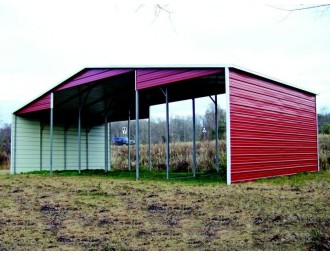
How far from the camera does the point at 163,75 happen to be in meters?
9.69

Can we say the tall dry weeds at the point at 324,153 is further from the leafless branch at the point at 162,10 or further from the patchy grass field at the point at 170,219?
the leafless branch at the point at 162,10

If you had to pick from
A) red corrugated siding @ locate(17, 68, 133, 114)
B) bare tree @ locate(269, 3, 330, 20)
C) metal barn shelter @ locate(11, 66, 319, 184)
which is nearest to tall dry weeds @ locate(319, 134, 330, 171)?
metal barn shelter @ locate(11, 66, 319, 184)

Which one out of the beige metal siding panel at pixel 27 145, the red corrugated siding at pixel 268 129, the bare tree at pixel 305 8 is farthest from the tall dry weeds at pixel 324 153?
the beige metal siding panel at pixel 27 145

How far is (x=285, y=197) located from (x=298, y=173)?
5.97 metres

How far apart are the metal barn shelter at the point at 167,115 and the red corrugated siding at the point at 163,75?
0.08ft

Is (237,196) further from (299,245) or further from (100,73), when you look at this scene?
(100,73)

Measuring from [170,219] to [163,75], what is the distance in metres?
5.30

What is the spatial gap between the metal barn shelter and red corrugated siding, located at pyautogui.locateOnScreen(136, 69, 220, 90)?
25mm

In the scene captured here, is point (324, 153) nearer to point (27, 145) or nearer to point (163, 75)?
point (163, 75)

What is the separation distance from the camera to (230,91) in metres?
8.64

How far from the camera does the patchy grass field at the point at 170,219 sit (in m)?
3.96

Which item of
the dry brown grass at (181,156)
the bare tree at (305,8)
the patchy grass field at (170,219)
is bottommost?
the patchy grass field at (170,219)

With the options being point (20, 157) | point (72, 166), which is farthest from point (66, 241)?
point (72, 166)

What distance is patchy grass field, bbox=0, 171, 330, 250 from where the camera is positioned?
3959 millimetres
